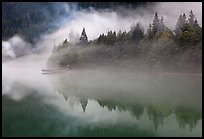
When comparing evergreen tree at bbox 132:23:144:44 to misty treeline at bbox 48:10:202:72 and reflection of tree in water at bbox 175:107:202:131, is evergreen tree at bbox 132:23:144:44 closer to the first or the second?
misty treeline at bbox 48:10:202:72

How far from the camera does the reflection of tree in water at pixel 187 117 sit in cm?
588

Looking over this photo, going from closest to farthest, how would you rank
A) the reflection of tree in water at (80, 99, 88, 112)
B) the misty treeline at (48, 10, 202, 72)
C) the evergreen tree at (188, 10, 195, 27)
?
1. the reflection of tree in water at (80, 99, 88, 112)
2. the misty treeline at (48, 10, 202, 72)
3. the evergreen tree at (188, 10, 195, 27)

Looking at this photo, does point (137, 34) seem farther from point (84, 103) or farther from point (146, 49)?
point (84, 103)

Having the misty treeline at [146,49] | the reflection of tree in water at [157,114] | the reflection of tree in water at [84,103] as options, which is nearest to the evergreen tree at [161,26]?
the misty treeline at [146,49]

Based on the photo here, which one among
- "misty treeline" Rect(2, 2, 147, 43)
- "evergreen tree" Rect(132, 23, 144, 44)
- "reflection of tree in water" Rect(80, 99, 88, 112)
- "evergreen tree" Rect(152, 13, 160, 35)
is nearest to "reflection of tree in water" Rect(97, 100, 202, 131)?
"reflection of tree in water" Rect(80, 99, 88, 112)

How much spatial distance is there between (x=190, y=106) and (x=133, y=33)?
13.2 metres

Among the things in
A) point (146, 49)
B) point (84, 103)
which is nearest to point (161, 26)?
point (146, 49)

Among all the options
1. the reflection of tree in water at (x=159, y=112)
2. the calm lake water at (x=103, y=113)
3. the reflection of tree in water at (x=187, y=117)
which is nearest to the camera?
the calm lake water at (x=103, y=113)

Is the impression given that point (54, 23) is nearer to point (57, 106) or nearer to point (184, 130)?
point (57, 106)

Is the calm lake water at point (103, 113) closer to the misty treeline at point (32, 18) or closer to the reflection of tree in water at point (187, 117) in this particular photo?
the reflection of tree in water at point (187, 117)

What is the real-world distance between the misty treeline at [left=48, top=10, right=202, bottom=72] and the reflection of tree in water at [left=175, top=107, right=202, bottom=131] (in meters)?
9.33

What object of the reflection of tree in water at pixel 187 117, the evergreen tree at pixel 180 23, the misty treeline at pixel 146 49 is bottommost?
the misty treeline at pixel 146 49

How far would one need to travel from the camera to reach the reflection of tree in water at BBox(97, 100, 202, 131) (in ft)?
19.8

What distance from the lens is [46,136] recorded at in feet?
16.0
